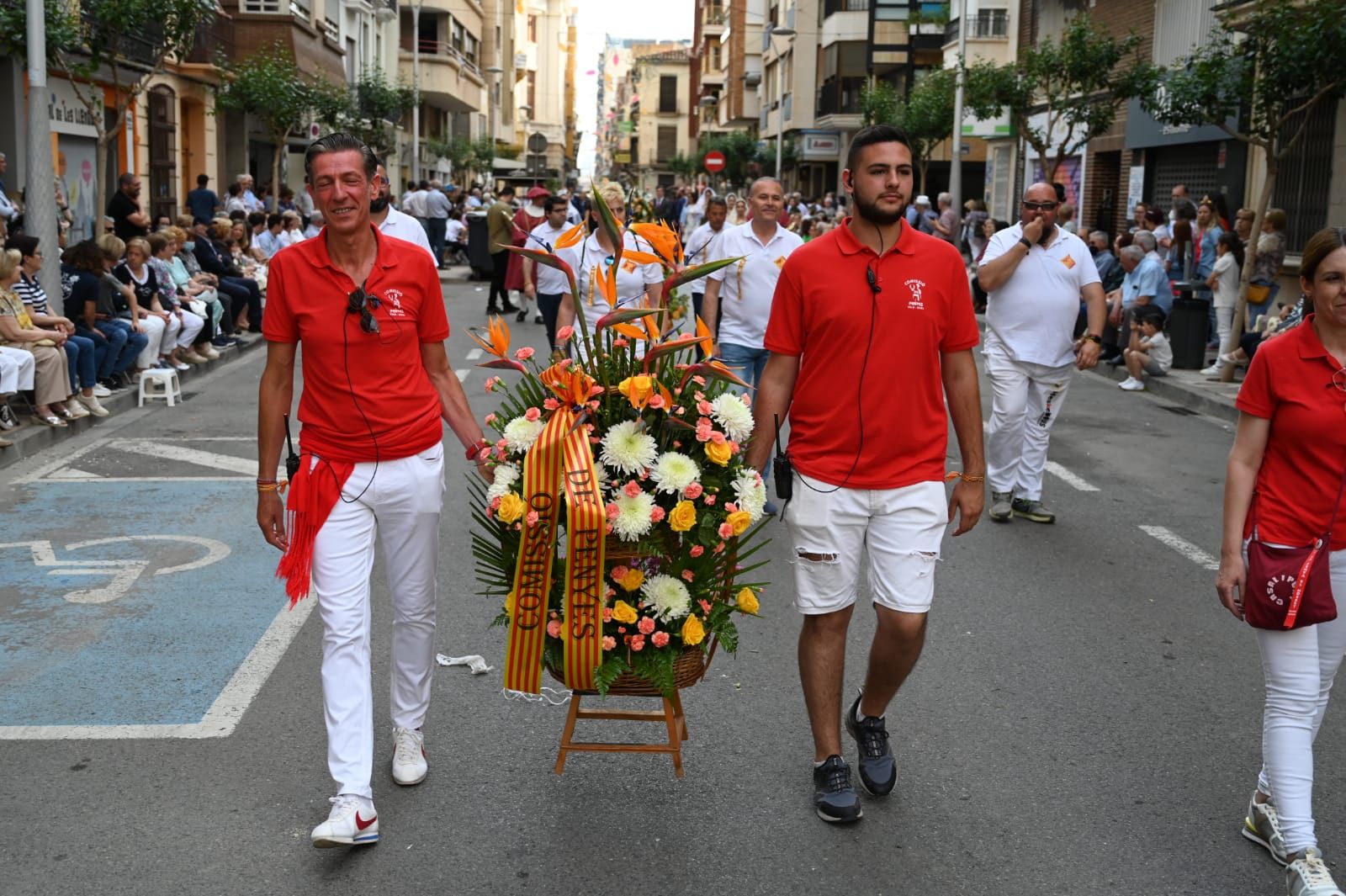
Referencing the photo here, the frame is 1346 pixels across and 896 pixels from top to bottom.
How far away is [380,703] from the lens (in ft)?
18.1

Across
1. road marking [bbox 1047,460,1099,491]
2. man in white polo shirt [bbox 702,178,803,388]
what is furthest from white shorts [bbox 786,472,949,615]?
road marking [bbox 1047,460,1099,491]

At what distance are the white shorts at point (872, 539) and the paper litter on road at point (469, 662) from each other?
6.05ft

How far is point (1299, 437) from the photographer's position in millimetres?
3998

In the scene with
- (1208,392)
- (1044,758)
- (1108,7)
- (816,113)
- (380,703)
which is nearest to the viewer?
(1044,758)

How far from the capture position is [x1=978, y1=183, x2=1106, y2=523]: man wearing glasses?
8336 mm

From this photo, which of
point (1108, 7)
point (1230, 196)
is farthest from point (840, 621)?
point (1108, 7)

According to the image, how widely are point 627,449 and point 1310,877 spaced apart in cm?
212

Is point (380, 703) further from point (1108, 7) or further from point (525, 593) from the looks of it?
point (1108, 7)

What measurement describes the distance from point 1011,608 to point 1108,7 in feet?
84.8

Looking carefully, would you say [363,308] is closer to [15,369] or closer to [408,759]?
[408,759]

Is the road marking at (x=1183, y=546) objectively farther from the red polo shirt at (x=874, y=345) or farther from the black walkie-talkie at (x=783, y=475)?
the black walkie-talkie at (x=783, y=475)

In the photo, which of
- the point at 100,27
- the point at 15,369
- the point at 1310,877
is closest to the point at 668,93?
the point at 100,27

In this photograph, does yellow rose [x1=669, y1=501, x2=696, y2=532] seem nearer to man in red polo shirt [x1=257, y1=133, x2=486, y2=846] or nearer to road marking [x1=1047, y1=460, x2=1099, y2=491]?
man in red polo shirt [x1=257, y1=133, x2=486, y2=846]

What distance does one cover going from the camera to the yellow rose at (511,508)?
4.15 m
